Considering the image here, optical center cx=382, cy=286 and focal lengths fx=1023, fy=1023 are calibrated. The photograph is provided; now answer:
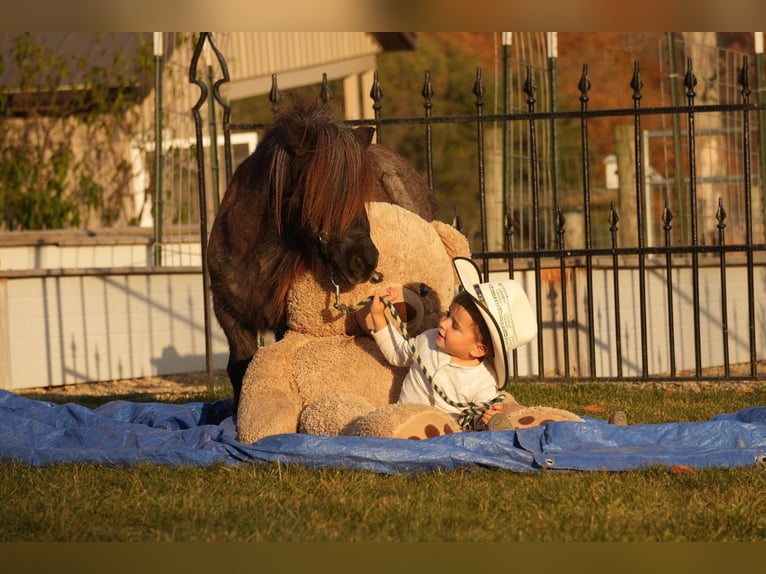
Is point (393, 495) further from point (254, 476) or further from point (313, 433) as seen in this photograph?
point (313, 433)

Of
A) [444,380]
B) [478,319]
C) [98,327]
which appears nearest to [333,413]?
[444,380]

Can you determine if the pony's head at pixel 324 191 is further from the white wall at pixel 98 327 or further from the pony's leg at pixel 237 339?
the white wall at pixel 98 327

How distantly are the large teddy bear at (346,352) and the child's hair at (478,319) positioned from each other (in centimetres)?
33

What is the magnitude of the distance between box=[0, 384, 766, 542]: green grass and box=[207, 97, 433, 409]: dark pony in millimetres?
1104

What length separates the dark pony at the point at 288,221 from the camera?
14.7ft

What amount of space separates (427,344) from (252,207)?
3.92 feet

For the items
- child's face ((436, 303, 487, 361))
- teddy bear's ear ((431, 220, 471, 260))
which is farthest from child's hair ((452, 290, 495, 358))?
teddy bear's ear ((431, 220, 471, 260))

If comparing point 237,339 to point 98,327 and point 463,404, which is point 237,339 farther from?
point 98,327

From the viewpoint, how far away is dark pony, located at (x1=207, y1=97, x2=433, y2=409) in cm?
449

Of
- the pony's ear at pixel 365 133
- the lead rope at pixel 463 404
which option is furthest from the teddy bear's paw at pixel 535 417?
the pony's ear at pixel 365 133

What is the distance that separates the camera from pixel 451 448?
3984 millimetres

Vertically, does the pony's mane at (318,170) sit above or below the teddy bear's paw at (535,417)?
above

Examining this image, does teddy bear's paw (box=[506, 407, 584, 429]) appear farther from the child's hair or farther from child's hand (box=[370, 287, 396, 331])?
child's hand (box=[370, 287, 396, 331])

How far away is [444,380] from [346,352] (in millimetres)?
537
